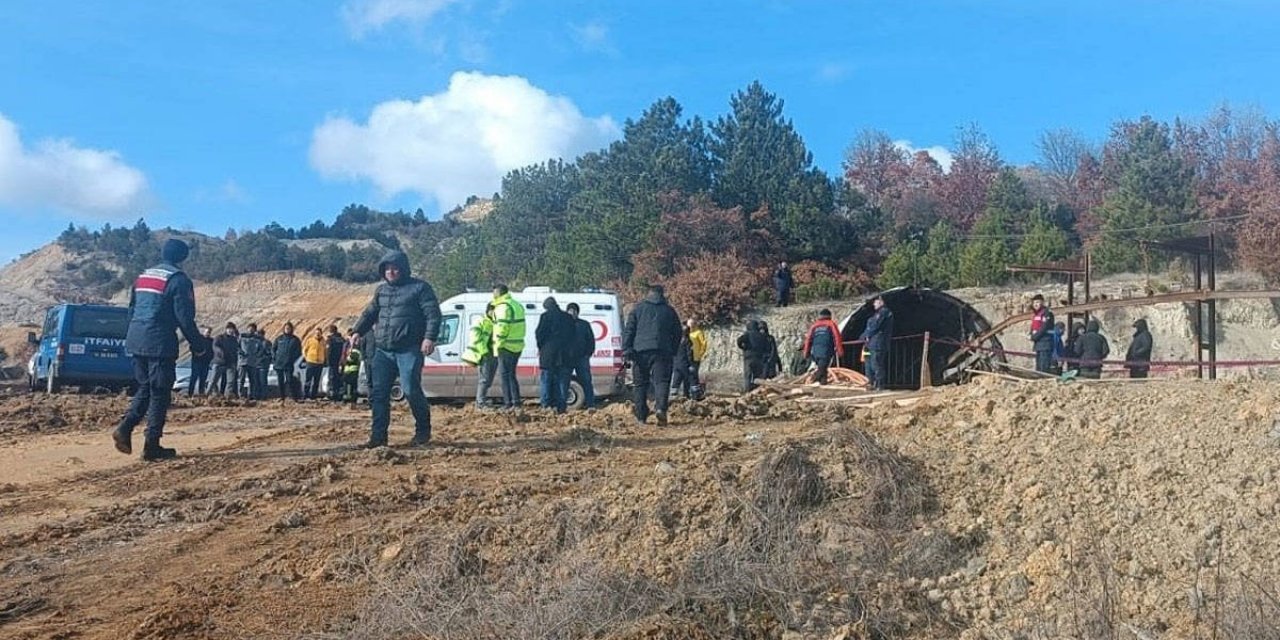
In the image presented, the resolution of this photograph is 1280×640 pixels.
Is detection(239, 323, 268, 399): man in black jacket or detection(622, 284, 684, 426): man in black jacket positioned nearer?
detection(622, 284, 684, 426): man in black jacket

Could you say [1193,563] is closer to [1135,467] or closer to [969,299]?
[1135,467]

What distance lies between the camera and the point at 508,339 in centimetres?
1267

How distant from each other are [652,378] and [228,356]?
11.5 m

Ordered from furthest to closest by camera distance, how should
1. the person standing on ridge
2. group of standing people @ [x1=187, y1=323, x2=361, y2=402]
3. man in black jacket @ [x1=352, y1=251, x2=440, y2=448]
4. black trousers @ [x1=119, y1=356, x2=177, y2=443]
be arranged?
group of standing people @ [x1=187, y1=323, x2=361, y2=402] < the person standing on ridge < man in black jacket @ [x1=352, y1=251, x2=440, y2=448] < black trousers @ [x1=119, y1=356, x2=177, y2=443]

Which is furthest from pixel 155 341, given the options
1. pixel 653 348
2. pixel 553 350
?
pixel 553 350

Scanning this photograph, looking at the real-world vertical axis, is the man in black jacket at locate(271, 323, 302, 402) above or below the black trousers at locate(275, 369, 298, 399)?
above

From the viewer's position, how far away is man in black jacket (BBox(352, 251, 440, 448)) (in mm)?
8852

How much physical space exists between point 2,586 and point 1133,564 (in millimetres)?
5086

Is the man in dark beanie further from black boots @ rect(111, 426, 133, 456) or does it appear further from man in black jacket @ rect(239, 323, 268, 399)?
man in black jacket @ rect(239, 323, 268, 399)

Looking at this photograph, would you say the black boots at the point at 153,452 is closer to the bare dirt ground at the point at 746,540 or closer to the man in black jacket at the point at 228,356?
the bare dirt ground at the point at 746,540

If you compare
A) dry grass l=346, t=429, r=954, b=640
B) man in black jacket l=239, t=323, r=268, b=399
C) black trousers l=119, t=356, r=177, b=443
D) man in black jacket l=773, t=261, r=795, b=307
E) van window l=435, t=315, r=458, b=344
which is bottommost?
dry grass l=346, t=429, r=954, b=640

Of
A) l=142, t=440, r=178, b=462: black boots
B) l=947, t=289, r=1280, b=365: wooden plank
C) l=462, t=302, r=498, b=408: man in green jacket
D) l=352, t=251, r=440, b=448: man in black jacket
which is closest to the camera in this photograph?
l=142, t=440, r=178, b=462: black boots

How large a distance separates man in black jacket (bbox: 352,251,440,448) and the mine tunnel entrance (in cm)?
1417

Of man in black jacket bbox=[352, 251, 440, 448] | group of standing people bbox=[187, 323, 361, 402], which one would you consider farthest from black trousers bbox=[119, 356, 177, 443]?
group of standing people bbox=[187, 323, 361, 402]
